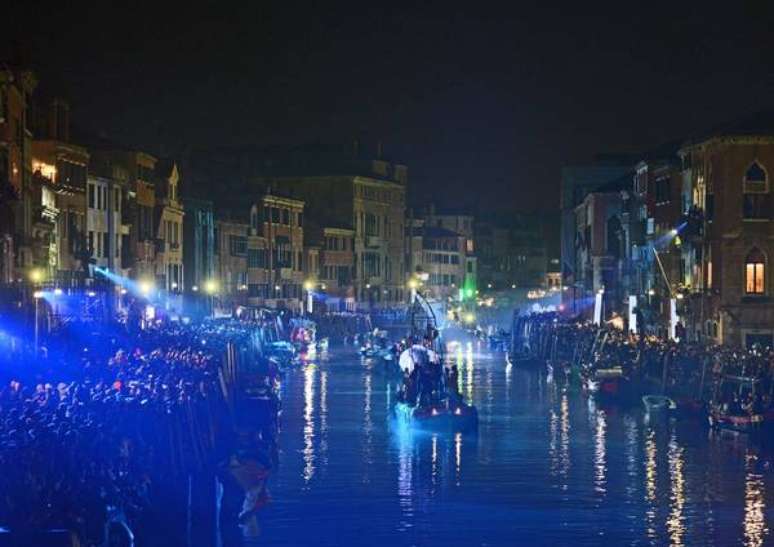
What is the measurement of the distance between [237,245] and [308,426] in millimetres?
78005

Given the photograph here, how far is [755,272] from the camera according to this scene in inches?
3595

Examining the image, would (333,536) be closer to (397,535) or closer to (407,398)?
(397,535)

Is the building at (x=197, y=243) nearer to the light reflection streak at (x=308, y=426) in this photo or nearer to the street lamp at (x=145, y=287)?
the street lamp at (x=145, y=287)

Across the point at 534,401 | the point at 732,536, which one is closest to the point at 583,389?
the point at 534,401

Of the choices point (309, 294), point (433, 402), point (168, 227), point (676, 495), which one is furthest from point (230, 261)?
point (676, 495)

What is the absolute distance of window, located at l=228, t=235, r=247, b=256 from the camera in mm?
151375

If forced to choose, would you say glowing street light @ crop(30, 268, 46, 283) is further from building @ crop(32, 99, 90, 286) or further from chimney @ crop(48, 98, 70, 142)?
chimney @ crop(48, 98, 70, 142)

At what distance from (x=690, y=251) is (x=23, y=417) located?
6341cm

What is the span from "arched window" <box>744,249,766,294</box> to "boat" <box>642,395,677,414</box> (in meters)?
11.4

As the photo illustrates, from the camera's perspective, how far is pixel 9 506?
36844 millimetres

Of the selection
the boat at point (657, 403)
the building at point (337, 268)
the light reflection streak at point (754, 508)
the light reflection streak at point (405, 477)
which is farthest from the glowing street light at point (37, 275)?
the building at point (337, 268)

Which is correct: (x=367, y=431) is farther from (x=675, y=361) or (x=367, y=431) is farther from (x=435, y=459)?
(x=675, y=361)

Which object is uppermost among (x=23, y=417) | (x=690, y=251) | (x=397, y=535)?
(x=690, y=251)

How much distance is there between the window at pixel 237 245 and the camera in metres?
151
